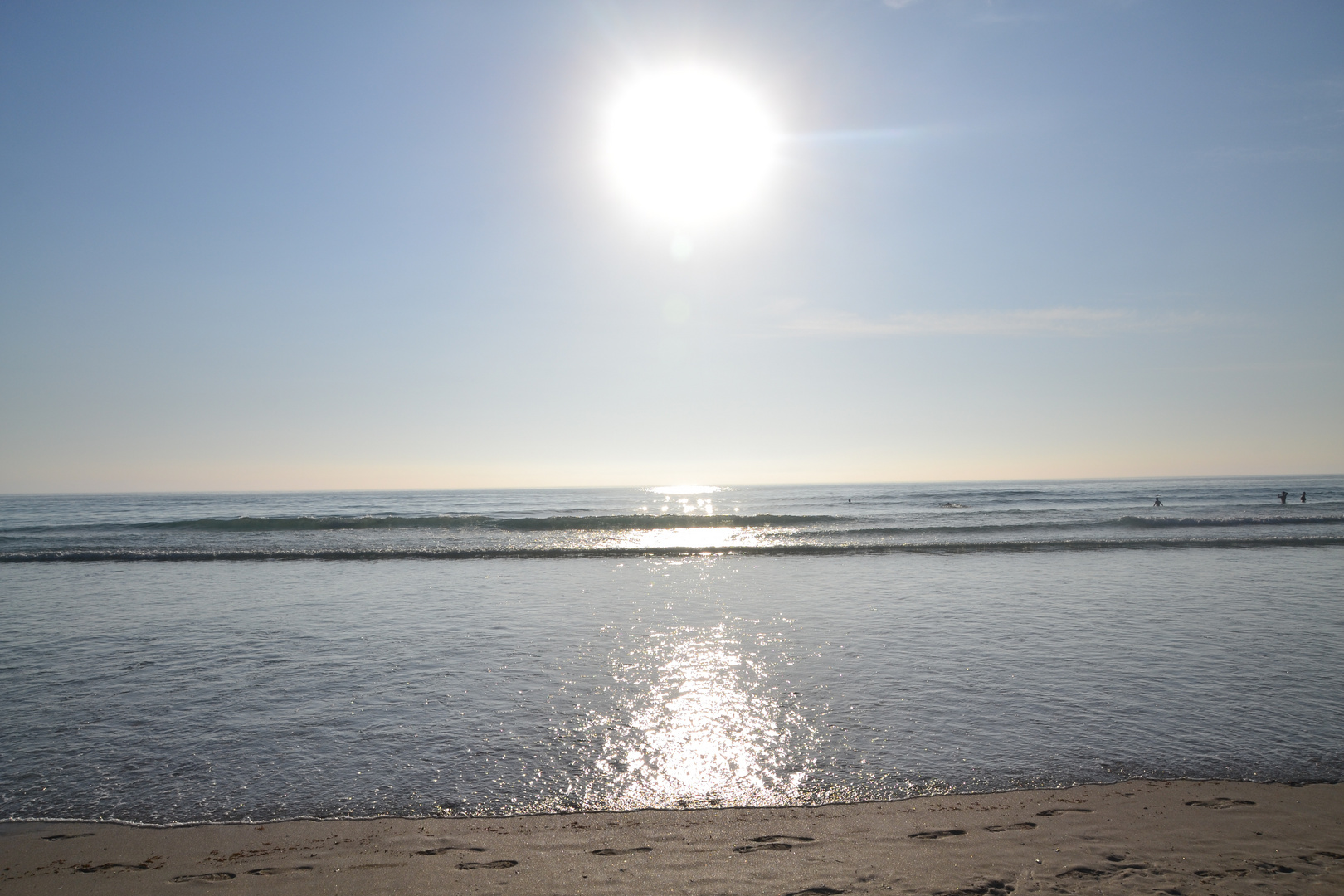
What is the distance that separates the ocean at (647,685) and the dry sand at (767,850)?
0.29 meters

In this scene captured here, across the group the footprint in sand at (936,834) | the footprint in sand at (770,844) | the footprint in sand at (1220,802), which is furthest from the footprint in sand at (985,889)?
the footprint in sand at (1220,802)

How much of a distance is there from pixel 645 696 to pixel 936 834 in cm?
405

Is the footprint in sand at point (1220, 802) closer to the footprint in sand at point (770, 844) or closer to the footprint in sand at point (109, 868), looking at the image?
the footprint in sand at point (770, 844)

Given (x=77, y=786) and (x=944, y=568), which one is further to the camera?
(x=944, y=568)

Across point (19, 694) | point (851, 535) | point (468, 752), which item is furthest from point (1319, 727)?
point (851, 535)

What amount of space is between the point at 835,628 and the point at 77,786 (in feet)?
34.0

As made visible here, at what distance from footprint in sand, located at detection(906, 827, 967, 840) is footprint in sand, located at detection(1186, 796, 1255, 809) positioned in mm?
2186

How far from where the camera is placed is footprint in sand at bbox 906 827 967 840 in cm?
527

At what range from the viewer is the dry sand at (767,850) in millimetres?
4746

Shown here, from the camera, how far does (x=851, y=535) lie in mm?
36469

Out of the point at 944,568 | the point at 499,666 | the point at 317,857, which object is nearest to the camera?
the point at 317,857

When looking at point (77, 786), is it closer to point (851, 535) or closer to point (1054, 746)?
point (1054, 746)

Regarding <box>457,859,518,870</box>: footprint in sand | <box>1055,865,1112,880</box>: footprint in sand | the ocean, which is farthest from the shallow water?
<box>1055,865,1112,880</box>: footprint in sand

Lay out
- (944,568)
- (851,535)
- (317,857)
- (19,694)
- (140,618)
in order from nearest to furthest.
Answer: (317,857), (19,694), (140,618), (944,568), (851,535)
